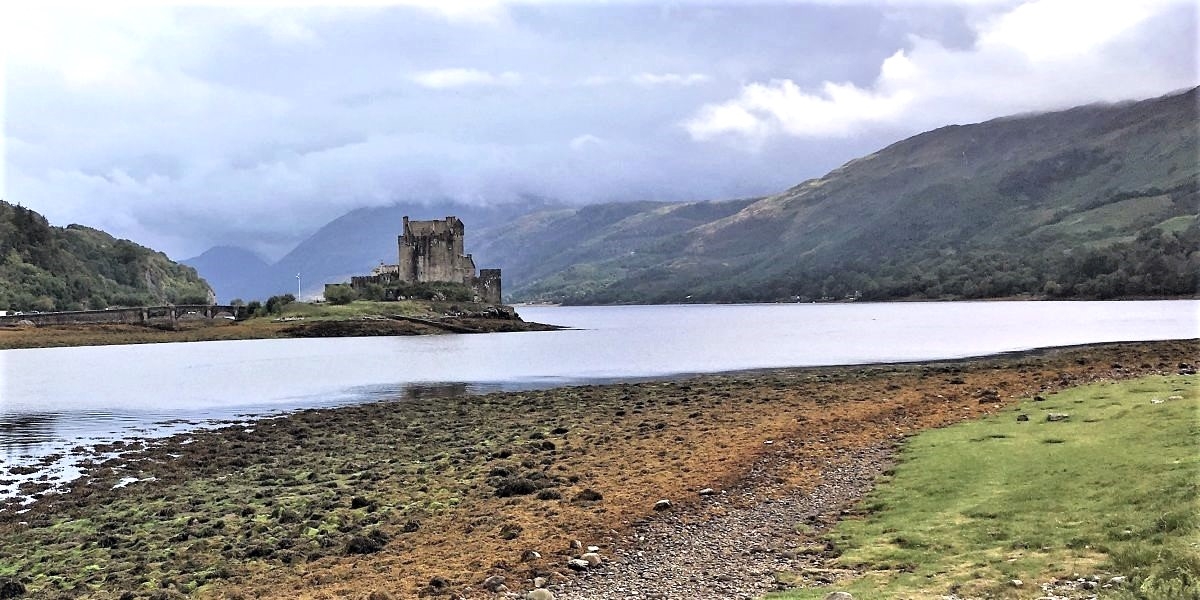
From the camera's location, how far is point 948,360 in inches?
2464

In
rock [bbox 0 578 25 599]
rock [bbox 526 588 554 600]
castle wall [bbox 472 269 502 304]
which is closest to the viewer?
rock [bbox 526 588 554 600]

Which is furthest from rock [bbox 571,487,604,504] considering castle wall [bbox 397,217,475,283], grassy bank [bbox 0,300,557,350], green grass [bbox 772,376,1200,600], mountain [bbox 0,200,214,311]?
castle wall [bbox 397,217,475,283]

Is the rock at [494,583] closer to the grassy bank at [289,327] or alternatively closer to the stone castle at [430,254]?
the grassy bank at [289,327]

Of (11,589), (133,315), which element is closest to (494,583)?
(11,589)

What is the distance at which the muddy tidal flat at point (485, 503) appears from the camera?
14461mm

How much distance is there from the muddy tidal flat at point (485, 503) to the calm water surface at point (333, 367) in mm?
6483

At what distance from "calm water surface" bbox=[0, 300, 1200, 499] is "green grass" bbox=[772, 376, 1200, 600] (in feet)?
80.3

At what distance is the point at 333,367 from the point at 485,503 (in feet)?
207

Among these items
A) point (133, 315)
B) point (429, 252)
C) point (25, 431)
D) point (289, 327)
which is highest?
point (429, 252)

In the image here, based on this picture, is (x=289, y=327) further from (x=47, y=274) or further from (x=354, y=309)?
(x=47, y=274)

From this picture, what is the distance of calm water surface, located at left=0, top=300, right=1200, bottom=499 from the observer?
4331cm

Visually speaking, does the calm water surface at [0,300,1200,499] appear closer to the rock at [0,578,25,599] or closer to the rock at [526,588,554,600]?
the rock at [0,578,25,599]

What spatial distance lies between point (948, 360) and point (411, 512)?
5142cm

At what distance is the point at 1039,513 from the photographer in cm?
1348
